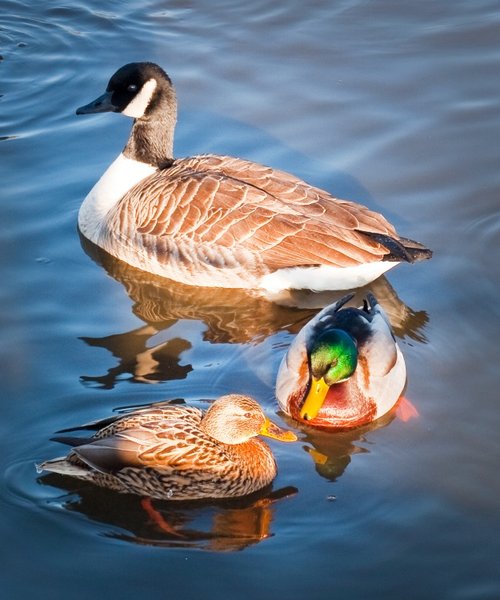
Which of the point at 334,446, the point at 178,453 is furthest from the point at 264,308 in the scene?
the point at 178,453

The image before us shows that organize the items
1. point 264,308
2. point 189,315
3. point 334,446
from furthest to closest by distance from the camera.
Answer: point 264,308, point 189,315, point 334,446

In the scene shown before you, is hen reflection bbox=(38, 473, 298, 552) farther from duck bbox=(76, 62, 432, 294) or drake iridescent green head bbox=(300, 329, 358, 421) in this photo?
duck bbox=(76, 62, 432, 294)

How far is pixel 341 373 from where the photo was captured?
757 cm

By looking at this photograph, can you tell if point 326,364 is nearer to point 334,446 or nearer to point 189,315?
point 334,446

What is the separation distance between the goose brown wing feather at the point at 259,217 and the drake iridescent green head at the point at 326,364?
5.29ft

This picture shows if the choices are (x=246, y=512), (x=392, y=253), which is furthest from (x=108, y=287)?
(x=246, y=512)

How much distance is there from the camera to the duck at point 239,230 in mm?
9102

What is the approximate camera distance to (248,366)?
8164mm

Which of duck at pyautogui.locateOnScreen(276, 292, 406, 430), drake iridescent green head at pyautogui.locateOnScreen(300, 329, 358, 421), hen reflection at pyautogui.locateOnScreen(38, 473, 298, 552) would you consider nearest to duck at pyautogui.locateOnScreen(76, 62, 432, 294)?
duck at pyautogui.locateOnScreen(276, 292, 406, 430)

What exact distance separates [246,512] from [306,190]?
359 cm

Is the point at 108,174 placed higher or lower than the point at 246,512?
A: higher

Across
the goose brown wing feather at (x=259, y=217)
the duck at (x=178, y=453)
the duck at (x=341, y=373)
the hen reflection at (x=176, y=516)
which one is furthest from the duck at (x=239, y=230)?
the hen reflection at (x=176, y=516)

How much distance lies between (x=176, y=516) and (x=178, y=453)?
0.36 m

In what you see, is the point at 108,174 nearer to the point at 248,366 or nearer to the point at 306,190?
the point at 306,190
